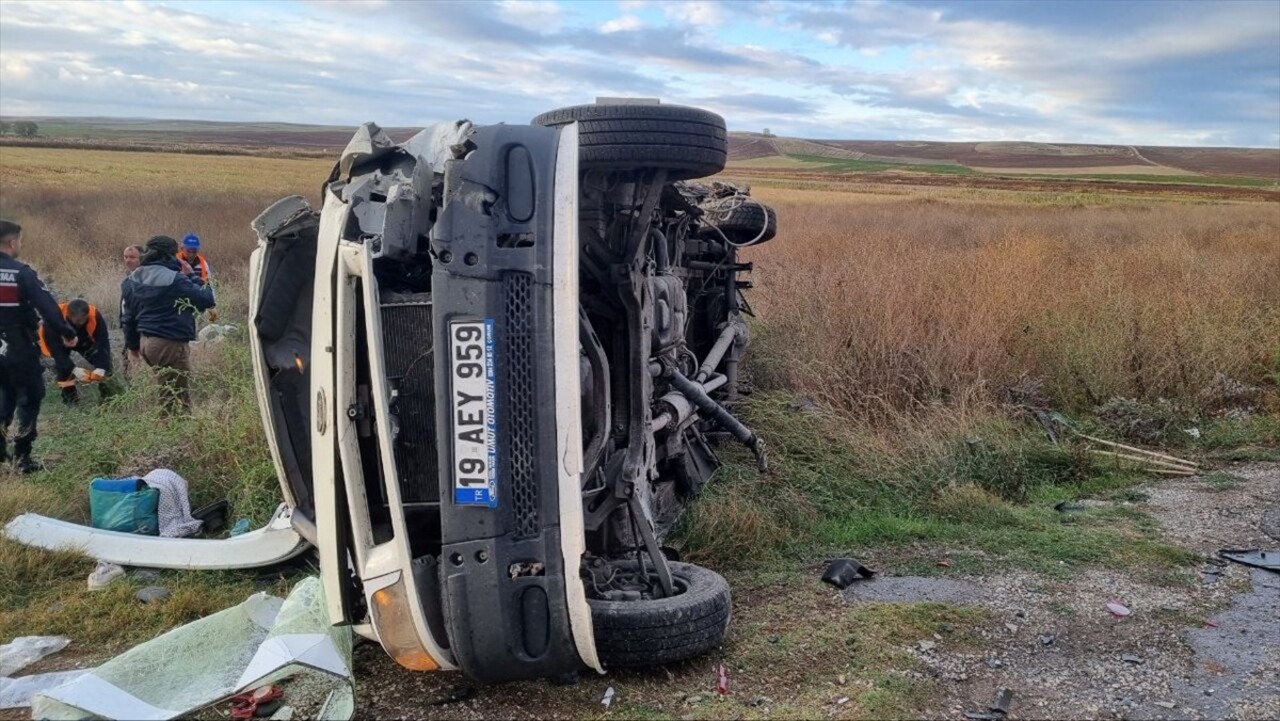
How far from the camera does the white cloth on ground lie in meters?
4.87

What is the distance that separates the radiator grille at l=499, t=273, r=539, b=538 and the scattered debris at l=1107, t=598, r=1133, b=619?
252 cm

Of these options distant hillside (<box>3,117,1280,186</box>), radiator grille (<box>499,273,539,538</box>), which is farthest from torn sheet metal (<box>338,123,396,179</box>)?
distant hillside (<box>3,117,1280,186</box>)

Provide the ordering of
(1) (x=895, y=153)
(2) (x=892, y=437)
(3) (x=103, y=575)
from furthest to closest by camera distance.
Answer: (1) (x=895, y=153) < (2) (x=892, y=437) < (3) (x=103, y=575)

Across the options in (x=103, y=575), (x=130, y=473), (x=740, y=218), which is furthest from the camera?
(x=740, y=218)

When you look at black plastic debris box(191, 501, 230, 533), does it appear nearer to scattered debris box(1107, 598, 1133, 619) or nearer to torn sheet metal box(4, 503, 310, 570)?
torn sheet metal box(4, 503, 310, 570)

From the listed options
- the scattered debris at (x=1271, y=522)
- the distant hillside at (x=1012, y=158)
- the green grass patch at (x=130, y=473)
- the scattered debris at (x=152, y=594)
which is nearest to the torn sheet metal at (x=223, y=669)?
the green grass patch at (x=130, y=473)

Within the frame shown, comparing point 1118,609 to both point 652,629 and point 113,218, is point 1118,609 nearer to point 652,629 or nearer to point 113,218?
point 652,629

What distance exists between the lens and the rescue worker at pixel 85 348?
24.2 ft

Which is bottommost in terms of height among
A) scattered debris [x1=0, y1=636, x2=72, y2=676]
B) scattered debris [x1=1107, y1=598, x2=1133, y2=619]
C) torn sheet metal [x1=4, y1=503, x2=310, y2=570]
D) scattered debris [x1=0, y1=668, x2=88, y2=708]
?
scattered debris [x1=0, y1=636, x2=72, y2=676]

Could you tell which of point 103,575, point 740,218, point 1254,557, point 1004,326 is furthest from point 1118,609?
point 1004,326

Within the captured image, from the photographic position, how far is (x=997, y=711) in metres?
2.93

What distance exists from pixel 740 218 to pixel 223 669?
4.64 meters

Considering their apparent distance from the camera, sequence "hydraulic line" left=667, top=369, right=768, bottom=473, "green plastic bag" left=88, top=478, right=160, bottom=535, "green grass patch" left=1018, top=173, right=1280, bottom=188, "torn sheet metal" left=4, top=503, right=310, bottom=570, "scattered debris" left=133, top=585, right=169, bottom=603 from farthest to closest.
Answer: "green grass patch" left=1018, top=173, right=1280, bottom=188 < "green plastic bag" left=88, top=478, right=160, bottom=535 < "hydraulic line" left=667, top=369, right=768, bottom=473 < "torn sheet metal" left=4, top=503, right=310, bottom=570 < "scattered debris" left=133, top=585, right=169, bottom=603

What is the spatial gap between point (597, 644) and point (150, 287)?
595cm
